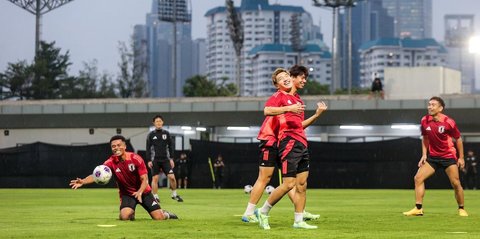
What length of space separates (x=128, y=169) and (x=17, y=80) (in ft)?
343

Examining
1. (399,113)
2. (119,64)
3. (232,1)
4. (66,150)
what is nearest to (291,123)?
(66,150)

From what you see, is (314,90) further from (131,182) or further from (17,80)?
(131,182)

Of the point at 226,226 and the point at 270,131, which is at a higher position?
the point at 270,131

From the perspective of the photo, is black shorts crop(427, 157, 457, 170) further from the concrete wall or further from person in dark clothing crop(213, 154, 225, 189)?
the concrete wall

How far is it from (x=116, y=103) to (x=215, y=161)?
22.1 meters

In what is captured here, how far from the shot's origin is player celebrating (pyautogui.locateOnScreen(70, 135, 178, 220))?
16.6 metres

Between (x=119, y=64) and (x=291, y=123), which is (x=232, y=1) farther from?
(x=291, y=123)

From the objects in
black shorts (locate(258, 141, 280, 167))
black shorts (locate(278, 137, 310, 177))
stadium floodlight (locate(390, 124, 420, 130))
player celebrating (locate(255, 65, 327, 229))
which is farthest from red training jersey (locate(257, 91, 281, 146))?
stadium floodlight (locate(390, 124, 420, 130))

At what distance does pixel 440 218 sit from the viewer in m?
17.8

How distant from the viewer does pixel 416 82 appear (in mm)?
72375

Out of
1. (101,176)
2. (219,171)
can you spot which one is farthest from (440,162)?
(219,171)

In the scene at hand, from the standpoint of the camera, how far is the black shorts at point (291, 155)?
14.5m

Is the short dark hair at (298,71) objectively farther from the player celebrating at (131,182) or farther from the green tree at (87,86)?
the green tree at (87,86)

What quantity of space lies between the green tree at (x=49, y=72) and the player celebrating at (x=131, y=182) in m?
101
